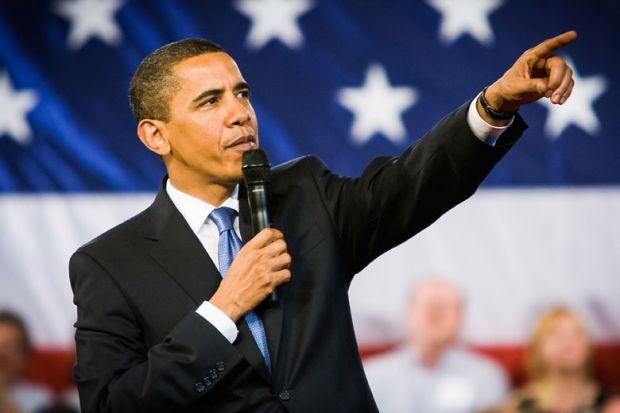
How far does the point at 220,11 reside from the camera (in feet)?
13.9

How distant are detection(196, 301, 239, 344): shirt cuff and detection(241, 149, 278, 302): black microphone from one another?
10 centimetres

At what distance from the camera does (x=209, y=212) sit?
6.33ft

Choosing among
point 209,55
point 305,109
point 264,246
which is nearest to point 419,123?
point 305,109

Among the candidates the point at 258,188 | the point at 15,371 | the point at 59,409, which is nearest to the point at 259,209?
the point at 258,188

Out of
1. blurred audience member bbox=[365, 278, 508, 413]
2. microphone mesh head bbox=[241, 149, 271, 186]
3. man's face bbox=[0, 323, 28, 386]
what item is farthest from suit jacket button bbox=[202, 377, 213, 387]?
man's face bbox=[0, 323, 28, 386]

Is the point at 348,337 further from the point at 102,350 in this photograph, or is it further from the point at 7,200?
the point at 7,200

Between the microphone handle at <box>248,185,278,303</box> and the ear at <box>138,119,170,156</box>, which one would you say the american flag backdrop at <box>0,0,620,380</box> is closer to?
the ear at <box>138,119,170,156</box>

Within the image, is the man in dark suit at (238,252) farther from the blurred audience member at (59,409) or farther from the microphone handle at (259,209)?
the blurred audience member at (59,409)

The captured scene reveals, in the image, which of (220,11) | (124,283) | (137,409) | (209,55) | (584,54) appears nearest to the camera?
(137,409)

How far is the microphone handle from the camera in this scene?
68.7 inches

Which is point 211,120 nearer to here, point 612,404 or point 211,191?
point 211,191

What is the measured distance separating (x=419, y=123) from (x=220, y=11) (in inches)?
40.6

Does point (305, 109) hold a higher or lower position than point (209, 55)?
higher

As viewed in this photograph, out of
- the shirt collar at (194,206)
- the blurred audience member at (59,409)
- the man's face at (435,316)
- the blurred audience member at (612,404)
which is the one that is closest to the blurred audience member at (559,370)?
the blurred audience member at (612,404)
